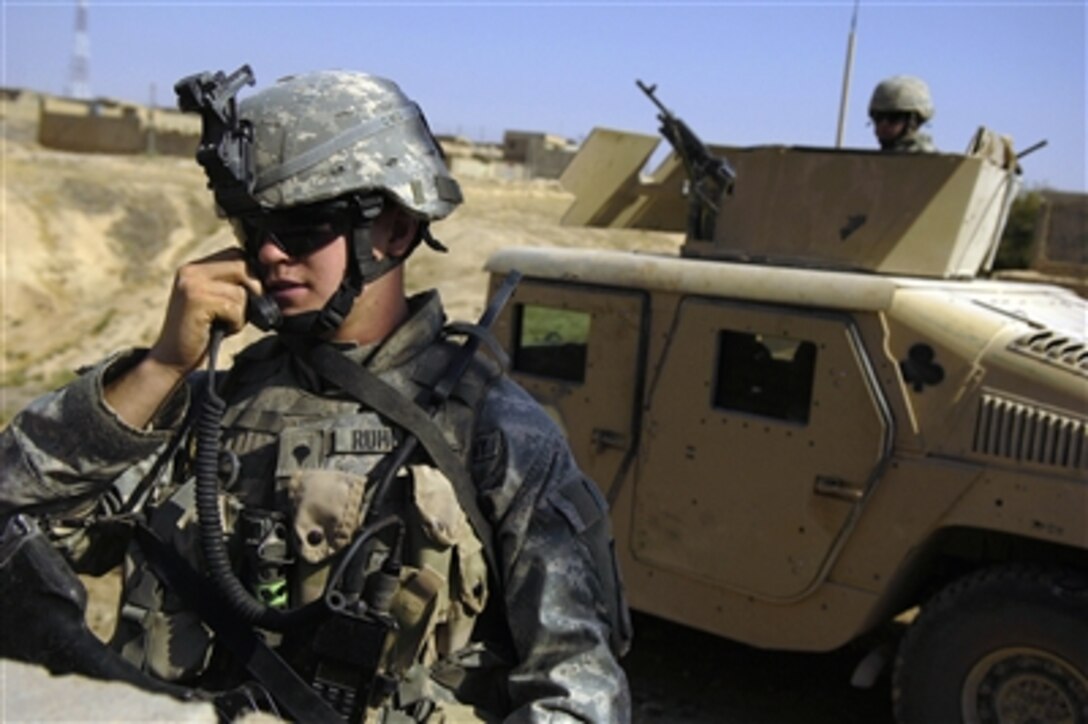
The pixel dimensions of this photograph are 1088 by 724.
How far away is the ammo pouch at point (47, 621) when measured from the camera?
1.44 meters

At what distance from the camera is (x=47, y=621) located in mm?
1458

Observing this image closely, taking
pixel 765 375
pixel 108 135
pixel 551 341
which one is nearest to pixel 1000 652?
pixel 765 375

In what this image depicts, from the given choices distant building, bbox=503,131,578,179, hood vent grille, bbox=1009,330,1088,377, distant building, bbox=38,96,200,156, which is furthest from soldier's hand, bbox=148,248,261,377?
distant building, bbox=503,131,578,179

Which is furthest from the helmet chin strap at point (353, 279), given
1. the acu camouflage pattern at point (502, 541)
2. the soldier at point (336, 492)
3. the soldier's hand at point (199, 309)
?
the acu camouflage pattern at point (502, 541)

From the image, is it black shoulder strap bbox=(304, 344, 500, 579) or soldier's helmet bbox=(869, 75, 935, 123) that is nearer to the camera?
black shoulder strap bbox=(304, 344, 500, 579)

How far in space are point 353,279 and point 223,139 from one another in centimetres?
31

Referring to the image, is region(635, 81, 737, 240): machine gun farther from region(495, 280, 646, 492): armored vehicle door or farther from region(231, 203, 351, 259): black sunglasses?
region(231, 203, 351, 259): black sunglasses

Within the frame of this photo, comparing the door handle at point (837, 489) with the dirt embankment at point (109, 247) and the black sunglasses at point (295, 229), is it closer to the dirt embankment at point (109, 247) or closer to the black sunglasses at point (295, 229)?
the black sunglasses at point (295, 229)

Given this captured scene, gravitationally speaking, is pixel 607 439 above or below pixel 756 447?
below

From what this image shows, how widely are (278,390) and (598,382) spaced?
3458 mm

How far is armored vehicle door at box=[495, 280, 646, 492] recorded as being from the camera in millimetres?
5391

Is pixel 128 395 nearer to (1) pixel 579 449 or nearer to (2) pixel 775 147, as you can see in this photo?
(1) pixel 579 449

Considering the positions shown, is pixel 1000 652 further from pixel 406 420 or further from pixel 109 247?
pixel 109 247

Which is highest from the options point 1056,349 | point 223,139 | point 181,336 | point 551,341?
point 223,139
